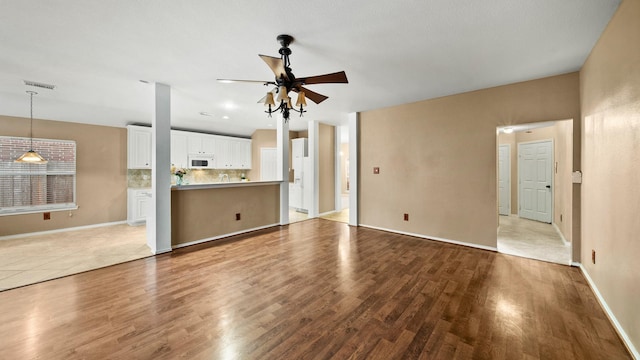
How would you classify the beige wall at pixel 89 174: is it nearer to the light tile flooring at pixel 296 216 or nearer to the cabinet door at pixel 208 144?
the cabinet door at pixel 208 144

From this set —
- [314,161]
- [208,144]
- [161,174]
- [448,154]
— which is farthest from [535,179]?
[208,144]

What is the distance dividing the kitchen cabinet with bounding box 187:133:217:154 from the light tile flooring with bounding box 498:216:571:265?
23.2 ft

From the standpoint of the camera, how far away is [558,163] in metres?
5.01

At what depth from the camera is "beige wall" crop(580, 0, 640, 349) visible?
175 cm

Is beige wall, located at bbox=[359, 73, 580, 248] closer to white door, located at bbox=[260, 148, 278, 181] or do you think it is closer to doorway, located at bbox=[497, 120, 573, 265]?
doorway, located at bbox=[497, 120, 573, 265]

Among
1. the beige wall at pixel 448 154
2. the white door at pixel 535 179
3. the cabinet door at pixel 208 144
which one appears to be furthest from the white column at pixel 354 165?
the white door at pixel 535 179

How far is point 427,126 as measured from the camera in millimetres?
4430

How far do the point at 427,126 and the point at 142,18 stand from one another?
4.19m

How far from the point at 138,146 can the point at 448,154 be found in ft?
22.2

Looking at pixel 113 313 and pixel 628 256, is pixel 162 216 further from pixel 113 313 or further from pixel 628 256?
pixel 628 256

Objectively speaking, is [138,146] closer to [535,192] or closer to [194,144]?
[194,144]

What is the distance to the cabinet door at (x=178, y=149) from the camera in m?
6.35

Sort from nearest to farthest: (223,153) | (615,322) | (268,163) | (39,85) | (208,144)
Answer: (615,322) < (39,85) < (208,144) < (223,153) < (268,163)

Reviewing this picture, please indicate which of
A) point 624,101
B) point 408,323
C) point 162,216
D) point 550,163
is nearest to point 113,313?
point 162,216
